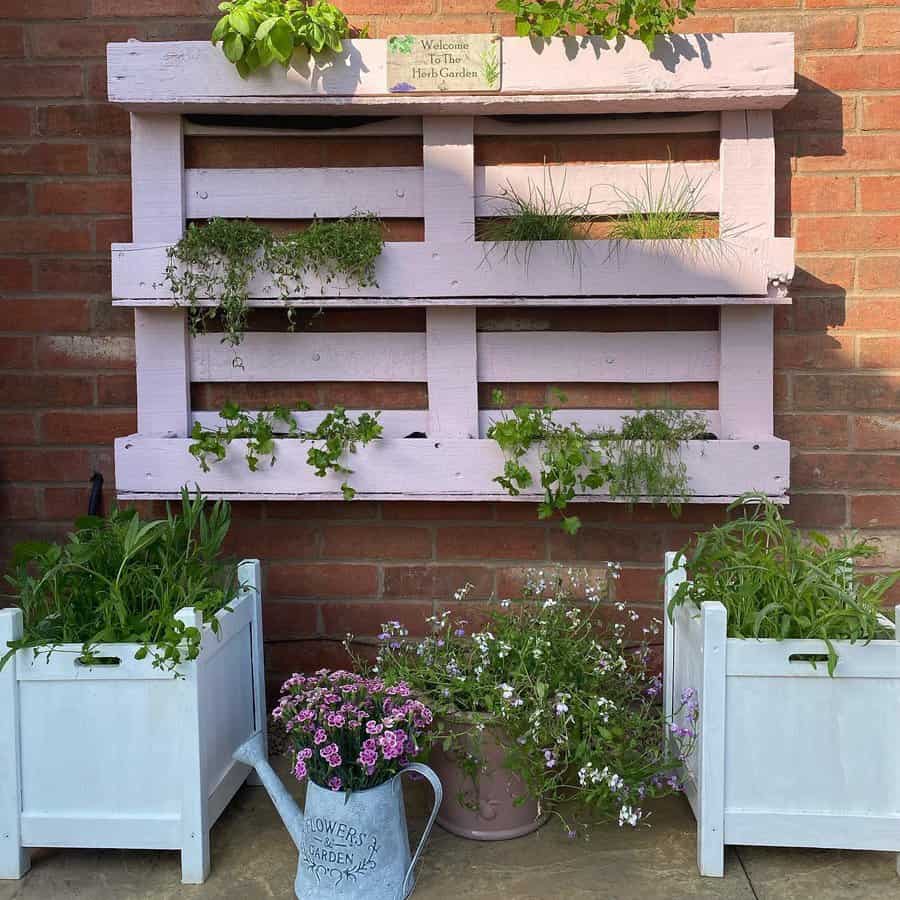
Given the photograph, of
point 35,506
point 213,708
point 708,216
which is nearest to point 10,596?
point 35,506

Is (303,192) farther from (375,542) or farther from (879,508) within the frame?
(879,508)

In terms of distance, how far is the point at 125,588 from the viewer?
2.23 m

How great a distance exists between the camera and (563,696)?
2197mm

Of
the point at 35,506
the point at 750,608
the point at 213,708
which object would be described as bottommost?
the point at 213,708

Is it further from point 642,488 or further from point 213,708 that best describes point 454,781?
point 642,488

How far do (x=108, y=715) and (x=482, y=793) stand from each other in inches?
32.8

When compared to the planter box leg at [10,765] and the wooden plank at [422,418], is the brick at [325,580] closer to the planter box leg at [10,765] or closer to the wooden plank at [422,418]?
the wooden plank at [422,418]

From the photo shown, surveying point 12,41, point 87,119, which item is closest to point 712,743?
point 87,119

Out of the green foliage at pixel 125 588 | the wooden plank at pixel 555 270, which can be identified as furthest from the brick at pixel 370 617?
the wooden plank at pixel 555 270

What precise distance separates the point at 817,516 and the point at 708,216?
86 cm

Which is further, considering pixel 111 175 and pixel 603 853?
pixel 111 175

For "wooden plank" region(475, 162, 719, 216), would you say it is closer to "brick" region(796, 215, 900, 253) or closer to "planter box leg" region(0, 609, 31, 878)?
"brick" region(796, 215, 900, 253)

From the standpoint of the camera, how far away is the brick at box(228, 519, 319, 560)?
9.24 feet

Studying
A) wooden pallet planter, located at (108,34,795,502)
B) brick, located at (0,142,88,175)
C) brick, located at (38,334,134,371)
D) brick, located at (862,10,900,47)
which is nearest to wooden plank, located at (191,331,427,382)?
wooden pallet planter, located at (108,34,795,502)
